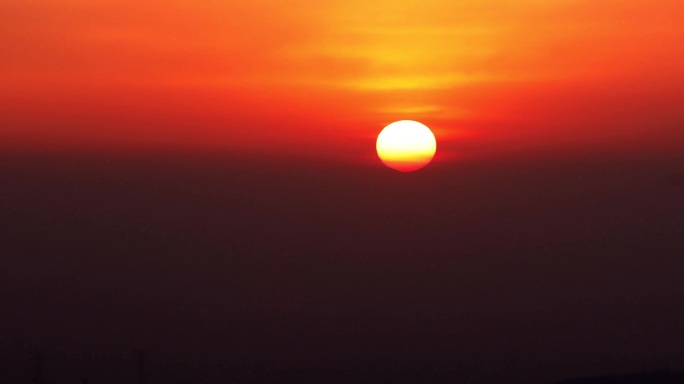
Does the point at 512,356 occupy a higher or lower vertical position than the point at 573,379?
higher

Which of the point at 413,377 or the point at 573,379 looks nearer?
the point at 573,379

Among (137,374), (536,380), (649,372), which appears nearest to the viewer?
(649,372)

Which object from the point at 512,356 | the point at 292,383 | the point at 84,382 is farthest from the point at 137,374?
the point at 512,356

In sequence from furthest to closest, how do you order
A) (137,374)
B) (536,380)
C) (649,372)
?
(536,380) < (137,374) < (649,372)

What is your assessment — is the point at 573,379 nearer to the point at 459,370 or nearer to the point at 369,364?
the point at 459,370

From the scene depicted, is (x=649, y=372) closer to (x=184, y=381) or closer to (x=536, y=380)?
(x=536, y=380)

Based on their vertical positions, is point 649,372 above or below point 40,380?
below

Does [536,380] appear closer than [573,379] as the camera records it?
No

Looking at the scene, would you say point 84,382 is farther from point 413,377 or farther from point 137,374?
point 413,377

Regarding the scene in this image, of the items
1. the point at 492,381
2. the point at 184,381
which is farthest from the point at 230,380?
the point at 492,381
